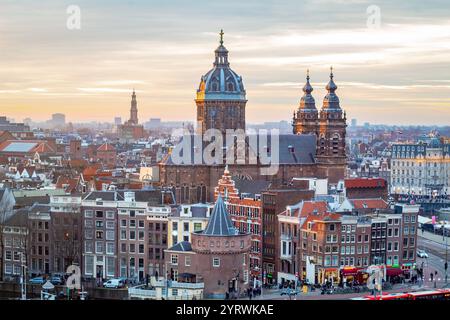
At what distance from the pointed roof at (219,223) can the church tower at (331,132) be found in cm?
1504

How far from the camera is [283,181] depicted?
45875 millimetres

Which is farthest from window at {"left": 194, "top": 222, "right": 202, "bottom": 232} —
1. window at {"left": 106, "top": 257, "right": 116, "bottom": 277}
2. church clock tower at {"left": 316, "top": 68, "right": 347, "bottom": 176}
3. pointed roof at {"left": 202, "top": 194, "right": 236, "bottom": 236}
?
church clock tower at {"left": 316, "top": 68, "right": 347, "bottom": 176}

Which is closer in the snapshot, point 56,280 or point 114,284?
point 114,284

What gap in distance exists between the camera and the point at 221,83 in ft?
154

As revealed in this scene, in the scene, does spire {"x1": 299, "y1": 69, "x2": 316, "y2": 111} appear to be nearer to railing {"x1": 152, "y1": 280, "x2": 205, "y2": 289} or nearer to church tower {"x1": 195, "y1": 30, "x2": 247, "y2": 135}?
church tower {"x1": 195, "y1": 30, "x2": 247, "y2": 135}

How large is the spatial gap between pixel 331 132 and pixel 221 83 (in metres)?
5.74

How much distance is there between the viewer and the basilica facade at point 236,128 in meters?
44.9

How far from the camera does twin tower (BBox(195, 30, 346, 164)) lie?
4684 cm

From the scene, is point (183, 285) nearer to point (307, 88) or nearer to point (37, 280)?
point (37, 280)

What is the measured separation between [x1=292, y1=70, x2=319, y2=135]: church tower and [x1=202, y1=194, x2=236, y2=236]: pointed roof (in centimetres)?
1893

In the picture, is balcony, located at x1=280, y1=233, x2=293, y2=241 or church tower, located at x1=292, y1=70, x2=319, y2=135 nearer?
→ balcony, located at x1=280, y1=233, x2=293, y2=241

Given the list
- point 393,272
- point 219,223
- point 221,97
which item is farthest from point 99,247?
point 221,97

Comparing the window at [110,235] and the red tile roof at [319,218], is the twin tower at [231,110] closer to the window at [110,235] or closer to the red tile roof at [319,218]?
the window at [110,235]

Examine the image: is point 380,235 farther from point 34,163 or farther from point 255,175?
point 34,163
